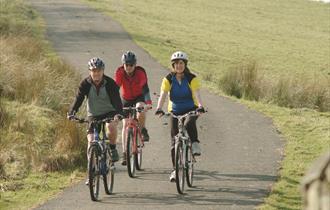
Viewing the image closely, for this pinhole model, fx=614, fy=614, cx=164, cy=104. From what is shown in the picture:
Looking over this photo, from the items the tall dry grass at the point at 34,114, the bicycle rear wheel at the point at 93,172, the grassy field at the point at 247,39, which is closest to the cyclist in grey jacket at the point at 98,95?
the bicycle rear wheel at the point at 93,172

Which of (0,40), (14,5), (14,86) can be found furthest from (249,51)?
(14,86)

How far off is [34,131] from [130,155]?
3.34 meters

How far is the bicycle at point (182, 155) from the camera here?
25.6ft

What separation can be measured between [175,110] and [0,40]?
11239mm

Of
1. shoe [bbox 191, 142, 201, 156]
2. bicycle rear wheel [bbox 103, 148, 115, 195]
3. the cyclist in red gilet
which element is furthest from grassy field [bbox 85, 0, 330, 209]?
the cyclist in red gilet

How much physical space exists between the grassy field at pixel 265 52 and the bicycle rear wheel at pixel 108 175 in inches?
80.7

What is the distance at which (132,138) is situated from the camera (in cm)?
888

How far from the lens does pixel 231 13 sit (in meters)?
52.1

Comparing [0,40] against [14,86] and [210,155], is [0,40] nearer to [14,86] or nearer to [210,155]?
[14,86]

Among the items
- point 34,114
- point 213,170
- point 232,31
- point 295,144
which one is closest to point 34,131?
point 34,114

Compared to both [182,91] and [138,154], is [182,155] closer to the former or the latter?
[182,91]

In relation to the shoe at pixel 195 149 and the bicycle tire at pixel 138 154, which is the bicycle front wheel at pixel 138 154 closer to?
the bicycle tire at pixel 138 154

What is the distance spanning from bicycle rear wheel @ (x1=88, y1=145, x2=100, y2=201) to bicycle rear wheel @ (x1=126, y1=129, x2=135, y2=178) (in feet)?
3.20

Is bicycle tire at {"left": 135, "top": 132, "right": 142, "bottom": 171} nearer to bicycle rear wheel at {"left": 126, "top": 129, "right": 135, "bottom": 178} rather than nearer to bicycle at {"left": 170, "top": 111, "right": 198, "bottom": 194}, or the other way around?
bicycle rear wheel at {"left": 126, "top": 129, "right": 135, "bottom": 178}
